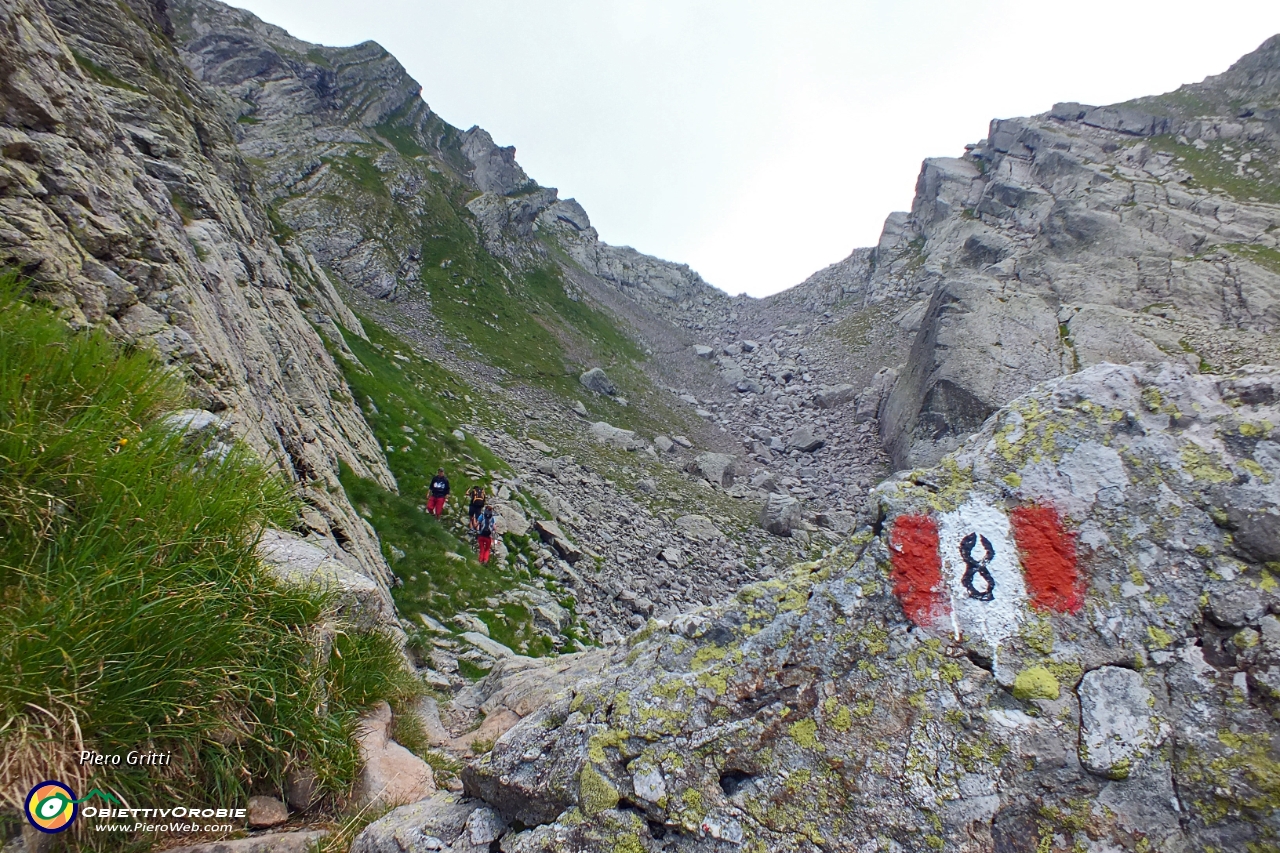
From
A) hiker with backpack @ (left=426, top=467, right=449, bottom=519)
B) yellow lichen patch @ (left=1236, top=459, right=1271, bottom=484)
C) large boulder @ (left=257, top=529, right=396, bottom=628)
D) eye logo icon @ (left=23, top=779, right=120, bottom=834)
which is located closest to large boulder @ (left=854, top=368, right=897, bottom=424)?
hiker with backpack @ (left=426, top=467, right=449, bottom=519)

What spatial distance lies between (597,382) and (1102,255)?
42.9m

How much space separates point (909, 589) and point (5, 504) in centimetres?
511

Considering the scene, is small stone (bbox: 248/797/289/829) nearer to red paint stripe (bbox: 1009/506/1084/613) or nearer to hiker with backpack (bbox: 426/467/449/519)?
red paint stripe (bbox: 1009/506/1084/613)

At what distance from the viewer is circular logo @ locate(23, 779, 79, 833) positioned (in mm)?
2188

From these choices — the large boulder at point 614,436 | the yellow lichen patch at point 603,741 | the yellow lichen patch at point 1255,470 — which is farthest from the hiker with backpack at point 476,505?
the large boulder at point 614,436

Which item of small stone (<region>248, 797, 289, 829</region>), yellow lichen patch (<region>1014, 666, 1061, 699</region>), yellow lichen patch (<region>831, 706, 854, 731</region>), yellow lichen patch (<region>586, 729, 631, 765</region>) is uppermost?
yellow lichen patch (<region>1014, 666, 1061, 699</region>)

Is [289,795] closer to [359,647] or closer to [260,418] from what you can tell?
[359,647]

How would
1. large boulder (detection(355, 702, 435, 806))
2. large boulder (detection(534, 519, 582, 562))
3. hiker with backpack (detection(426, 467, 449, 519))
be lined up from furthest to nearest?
large boulder (detection(534, 519, 582, 562)) → hiker with backpack (detection(426, 467, 449, 519)) → large boulder (detection(355, 702, 435, 806))

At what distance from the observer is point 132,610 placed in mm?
2766

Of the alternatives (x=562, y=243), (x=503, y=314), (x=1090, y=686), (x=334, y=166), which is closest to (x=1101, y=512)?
(x=1090, y=686)

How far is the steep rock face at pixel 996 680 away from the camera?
2.62m

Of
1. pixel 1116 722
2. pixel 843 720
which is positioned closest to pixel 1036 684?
pixel 1116 722

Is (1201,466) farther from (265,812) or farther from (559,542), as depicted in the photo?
(559,542)

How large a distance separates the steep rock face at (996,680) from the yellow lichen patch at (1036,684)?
10 mm
